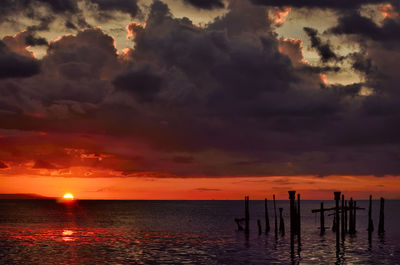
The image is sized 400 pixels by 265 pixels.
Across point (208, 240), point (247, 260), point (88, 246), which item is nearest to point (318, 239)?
point (208, 240)

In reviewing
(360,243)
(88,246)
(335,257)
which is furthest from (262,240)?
(88,246)

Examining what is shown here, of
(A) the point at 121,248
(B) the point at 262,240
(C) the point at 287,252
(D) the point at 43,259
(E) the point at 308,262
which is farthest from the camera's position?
(B) the point at 262,240

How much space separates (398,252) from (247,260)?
49.9ft

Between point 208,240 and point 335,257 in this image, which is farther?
point 208,240

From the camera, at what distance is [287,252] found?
43.5 metres

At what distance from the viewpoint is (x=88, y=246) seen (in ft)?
166

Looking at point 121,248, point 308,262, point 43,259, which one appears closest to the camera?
point 308,262

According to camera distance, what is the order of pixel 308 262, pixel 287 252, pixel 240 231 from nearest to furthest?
pixel 308 262
pixel 287 252
pixel 240 231

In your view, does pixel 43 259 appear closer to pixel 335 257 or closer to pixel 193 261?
pixel 193 261

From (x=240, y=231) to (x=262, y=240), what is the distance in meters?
14.4

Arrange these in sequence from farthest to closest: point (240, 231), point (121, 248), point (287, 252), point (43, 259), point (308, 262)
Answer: point (240, 231), point (121, 248), point (287, 252), point (43, 259), point (308, 262)

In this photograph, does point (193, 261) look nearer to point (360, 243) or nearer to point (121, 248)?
point (121, 248)

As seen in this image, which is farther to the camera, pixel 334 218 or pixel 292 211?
pixel 334 218

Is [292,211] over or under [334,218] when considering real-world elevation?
over
